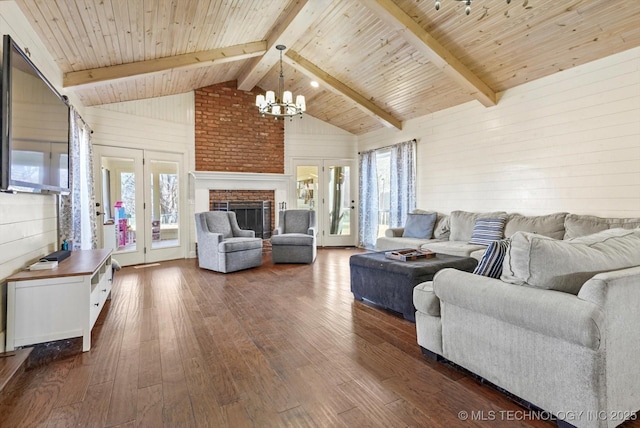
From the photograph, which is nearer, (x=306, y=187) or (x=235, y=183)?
(x=235, y=183)

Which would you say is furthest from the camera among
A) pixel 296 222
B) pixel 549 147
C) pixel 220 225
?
pixel 296 222

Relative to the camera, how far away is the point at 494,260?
1.94m

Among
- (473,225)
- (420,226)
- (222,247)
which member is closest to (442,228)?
(420,226)

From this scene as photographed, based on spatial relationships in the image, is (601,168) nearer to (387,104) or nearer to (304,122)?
(387,104)

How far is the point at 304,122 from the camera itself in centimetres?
767

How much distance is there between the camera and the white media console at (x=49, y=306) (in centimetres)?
227

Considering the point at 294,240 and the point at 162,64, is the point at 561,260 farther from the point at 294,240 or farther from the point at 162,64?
the point at 162,64

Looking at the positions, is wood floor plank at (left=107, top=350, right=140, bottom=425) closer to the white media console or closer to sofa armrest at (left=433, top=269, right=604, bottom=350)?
the white media console

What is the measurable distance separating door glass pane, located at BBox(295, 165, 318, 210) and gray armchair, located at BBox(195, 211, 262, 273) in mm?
2234

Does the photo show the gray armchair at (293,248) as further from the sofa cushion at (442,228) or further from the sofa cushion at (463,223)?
the sofa cushion at (463,223)

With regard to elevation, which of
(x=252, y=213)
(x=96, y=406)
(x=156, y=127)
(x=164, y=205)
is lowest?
(x=96, y=406)

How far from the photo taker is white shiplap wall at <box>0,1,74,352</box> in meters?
2.30

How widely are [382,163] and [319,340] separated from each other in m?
5.30

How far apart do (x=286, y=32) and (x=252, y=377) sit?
4227 mm
